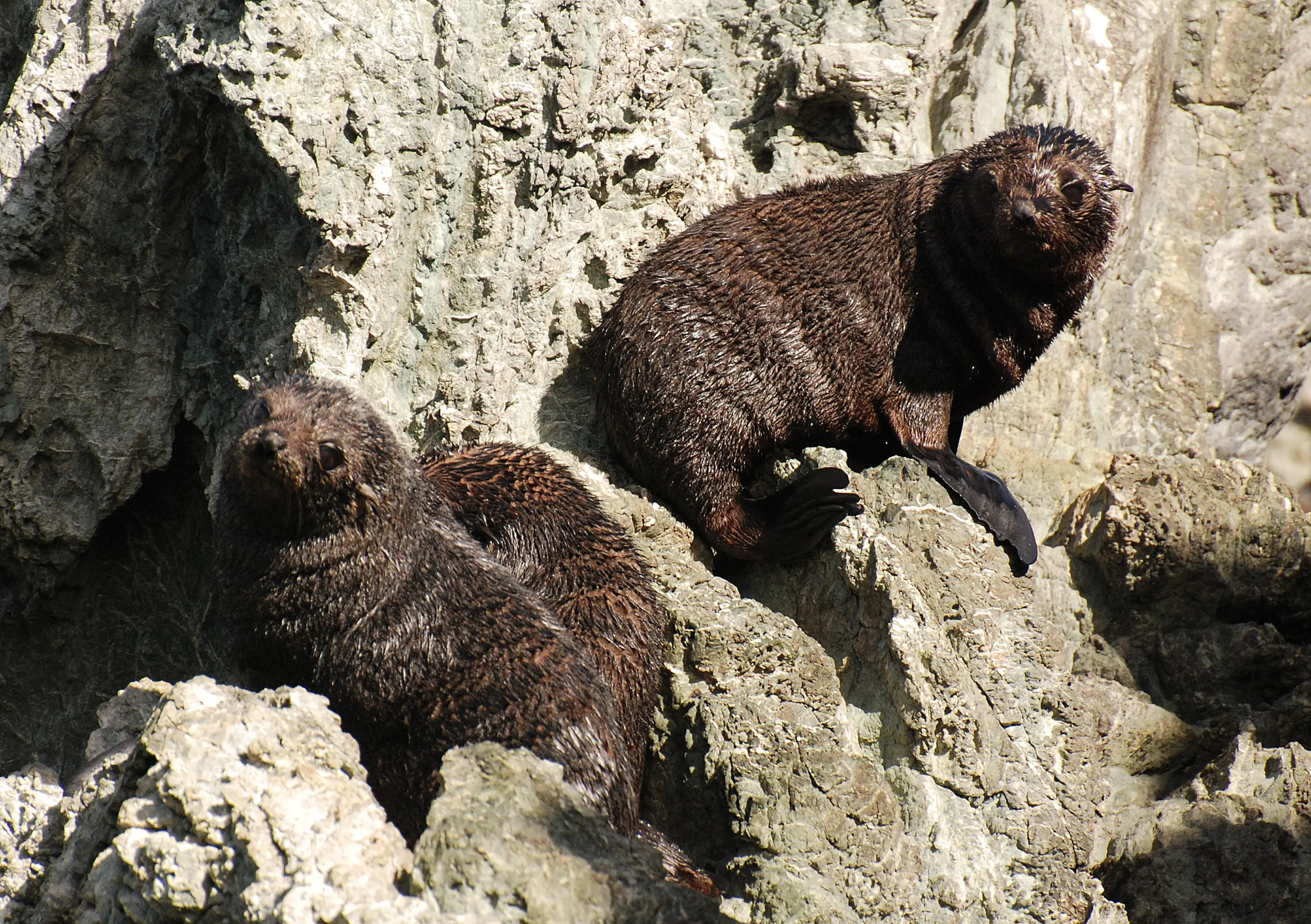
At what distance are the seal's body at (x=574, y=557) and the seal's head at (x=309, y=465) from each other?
2.08 ft

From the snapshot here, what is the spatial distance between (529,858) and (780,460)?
3177mm

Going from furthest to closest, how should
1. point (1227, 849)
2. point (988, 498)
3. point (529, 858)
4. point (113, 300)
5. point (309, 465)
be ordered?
point (113, 300), point (988, 498), point (1227, 849), point (309, 465), point (529, 858)

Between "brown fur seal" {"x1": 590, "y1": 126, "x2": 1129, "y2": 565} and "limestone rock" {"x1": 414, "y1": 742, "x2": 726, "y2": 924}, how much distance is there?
2319 mm

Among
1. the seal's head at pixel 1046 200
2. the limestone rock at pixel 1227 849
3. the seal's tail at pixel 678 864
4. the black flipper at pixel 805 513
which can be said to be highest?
the seal's head at pixel 1046 200

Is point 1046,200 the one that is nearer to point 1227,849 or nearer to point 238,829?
point 1227,849

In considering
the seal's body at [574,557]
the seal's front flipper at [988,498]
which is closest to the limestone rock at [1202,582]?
the seal's front flipper at [988,498]

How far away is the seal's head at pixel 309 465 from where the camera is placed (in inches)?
175

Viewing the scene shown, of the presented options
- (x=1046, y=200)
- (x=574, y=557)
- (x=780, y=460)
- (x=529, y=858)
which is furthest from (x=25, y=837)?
(x=1046, y=200)

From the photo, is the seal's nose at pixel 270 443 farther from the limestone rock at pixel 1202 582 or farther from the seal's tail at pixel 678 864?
the limestone rock at pixel 1202 582

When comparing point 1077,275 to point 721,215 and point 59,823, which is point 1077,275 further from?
point 59,823

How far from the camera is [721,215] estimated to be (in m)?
6.43

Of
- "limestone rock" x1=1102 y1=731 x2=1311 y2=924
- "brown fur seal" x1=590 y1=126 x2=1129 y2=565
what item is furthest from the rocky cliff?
"brown fur seal" x1=590 y1=126 x2=1129 y2=565

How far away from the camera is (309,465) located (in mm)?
4488

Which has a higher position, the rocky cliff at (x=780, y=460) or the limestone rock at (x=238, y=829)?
the rocky cliff at (x=780, y=460)
